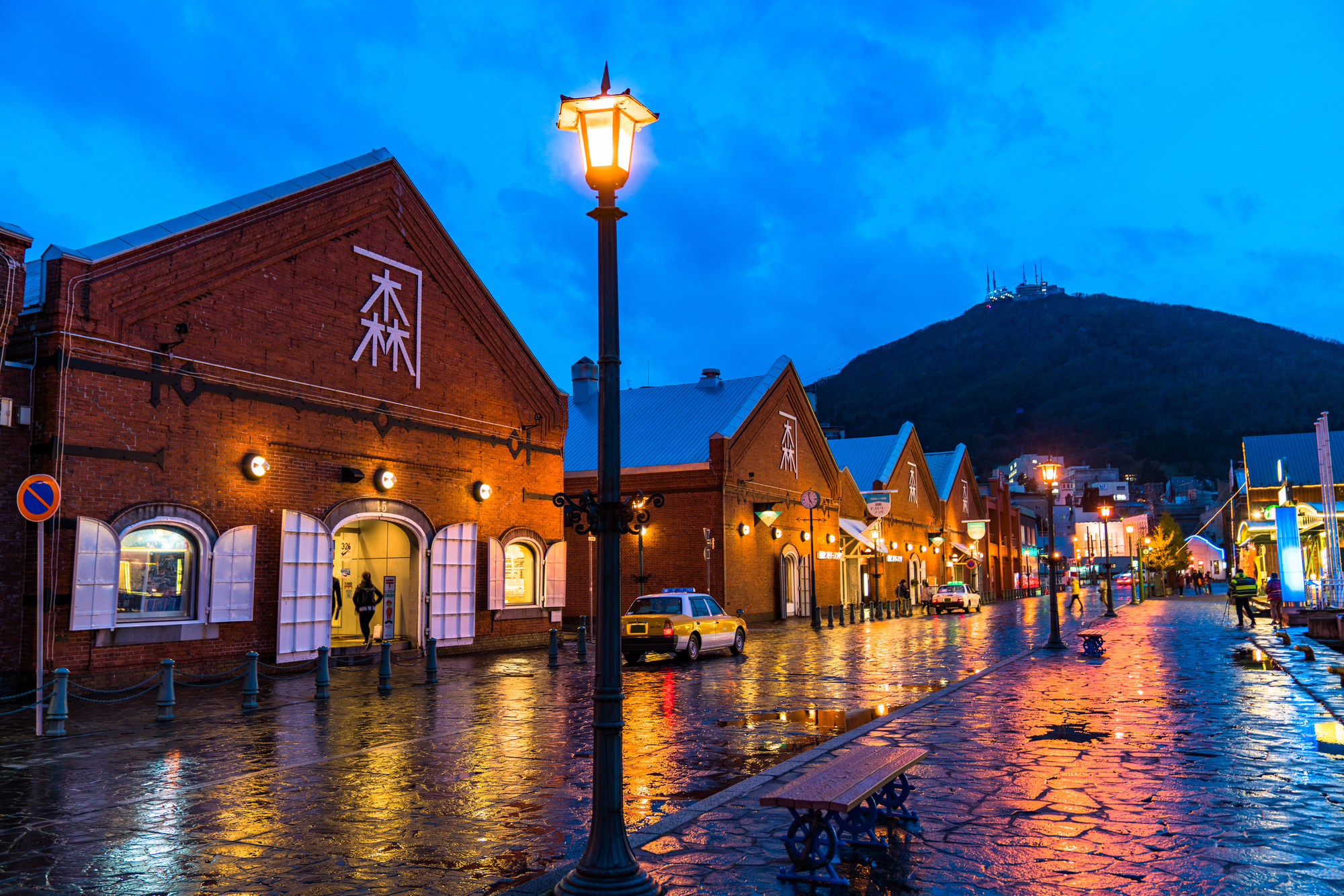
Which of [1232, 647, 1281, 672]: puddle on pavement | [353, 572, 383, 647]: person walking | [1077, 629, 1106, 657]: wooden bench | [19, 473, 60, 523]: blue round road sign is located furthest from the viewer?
[353, 572, 383, 647]: person walking

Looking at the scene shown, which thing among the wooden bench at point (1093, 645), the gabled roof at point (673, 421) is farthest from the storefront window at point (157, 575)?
the gabled roof at point (673, 421)

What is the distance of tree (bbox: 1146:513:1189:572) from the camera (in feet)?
323

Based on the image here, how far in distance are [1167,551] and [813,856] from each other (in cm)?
11121

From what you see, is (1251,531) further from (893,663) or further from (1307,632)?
(893,663)

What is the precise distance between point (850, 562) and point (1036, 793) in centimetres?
4217

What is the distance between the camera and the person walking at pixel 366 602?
22.6 meters

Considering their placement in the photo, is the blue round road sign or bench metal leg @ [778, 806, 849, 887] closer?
bench metal leg @ [778, 806, 849, 887]

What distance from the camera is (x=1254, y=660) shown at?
66.8 feet

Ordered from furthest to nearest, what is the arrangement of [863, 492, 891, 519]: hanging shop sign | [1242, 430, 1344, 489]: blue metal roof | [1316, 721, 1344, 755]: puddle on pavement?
[1242, 430, 1344, 489]: blue metal roof
[863, 492, 891, 519]: hanging shop sign
[1316, 721, 1344, 755]: puddle on pavement

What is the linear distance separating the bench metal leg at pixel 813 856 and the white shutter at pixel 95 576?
13960mm

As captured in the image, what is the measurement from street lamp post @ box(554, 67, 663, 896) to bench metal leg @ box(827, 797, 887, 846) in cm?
160

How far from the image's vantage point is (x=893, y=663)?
70.4 feet

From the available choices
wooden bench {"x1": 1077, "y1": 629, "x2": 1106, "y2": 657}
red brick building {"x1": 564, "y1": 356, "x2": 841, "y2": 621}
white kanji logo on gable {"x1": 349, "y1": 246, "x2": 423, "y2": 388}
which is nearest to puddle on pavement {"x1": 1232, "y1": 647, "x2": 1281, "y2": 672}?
wooden bench {"x1": 1077, "y1": 629, "x2": 1106, "y2": 657}

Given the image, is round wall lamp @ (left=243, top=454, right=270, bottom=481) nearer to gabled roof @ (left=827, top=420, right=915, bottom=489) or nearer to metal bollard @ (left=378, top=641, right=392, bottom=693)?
metal bollard @ (left=378, top=641, right=392, bottom=693)
